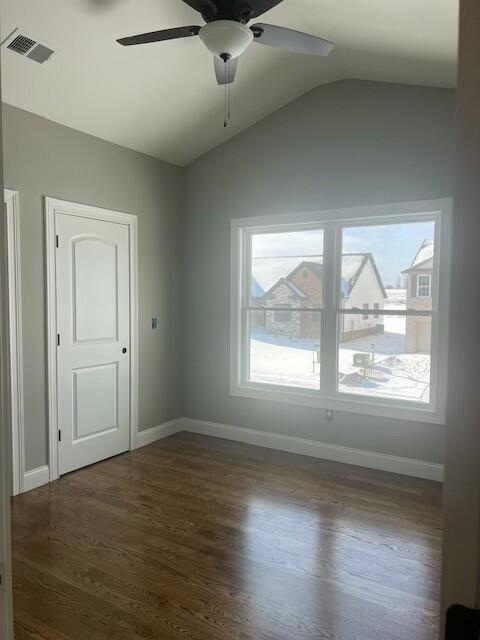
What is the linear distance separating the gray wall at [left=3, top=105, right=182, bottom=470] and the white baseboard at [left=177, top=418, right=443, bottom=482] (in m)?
0.43

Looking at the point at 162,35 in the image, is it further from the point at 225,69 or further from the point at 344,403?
the point at 344,403

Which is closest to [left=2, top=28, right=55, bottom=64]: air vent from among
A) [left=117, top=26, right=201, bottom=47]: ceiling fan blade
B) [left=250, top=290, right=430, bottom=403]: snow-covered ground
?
[left=117, top=26, right=201, bottom=47]: ceiling fan blade

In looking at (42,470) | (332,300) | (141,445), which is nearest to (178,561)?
(42,470)

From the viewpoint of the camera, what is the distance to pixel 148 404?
180 inches

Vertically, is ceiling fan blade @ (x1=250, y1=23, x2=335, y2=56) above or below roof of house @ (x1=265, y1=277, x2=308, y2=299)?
above

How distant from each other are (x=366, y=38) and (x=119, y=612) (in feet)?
12.0

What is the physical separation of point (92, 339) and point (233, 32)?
8.72 ft

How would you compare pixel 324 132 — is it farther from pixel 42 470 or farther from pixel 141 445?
pixel 42 470

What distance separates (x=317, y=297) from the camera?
4191mm

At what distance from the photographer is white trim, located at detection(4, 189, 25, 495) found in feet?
10.7

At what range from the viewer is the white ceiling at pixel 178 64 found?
2.63 metres

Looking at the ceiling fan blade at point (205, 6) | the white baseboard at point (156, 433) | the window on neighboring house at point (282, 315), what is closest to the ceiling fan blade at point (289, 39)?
the ceiling fan blade at point (205, 6)

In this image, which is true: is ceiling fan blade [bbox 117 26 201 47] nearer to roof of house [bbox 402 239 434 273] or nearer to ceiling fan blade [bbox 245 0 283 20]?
ceiling fan blade [bbox 245 0 283 20]

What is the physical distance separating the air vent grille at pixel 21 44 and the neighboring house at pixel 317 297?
2659 millimetres
